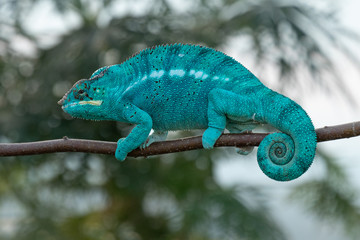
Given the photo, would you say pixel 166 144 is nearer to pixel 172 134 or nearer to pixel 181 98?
pixel 181 98

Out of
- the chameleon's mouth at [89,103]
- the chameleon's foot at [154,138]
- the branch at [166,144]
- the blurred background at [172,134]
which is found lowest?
the blurred background at [172,134]

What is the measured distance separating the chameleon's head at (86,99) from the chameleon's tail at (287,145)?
364 millimetres

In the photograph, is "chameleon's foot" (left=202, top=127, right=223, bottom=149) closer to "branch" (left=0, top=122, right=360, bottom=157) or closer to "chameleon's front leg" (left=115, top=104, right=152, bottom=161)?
"branch" (left=0, top=122, right=360, bottom=157)

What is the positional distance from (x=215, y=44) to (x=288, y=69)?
67 centimetres

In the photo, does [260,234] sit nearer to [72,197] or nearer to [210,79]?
[72,197]

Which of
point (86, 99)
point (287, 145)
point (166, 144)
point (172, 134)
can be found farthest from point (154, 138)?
point (172, 134)

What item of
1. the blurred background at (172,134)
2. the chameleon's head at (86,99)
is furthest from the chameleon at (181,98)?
the blurred background at (172,134)

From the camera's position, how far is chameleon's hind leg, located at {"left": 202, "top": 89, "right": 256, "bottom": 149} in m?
0.96

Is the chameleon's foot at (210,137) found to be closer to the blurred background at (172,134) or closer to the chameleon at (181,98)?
the chameleon at (181,98)

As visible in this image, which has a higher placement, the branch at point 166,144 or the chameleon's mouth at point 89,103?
the chameleon's mouth at point 89,103

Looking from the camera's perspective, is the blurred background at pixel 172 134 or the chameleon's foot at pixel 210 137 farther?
the blurred background at pixel 172 134

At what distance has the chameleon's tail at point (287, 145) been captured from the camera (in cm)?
88

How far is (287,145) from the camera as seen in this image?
91 cm

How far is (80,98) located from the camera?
3.36ft
